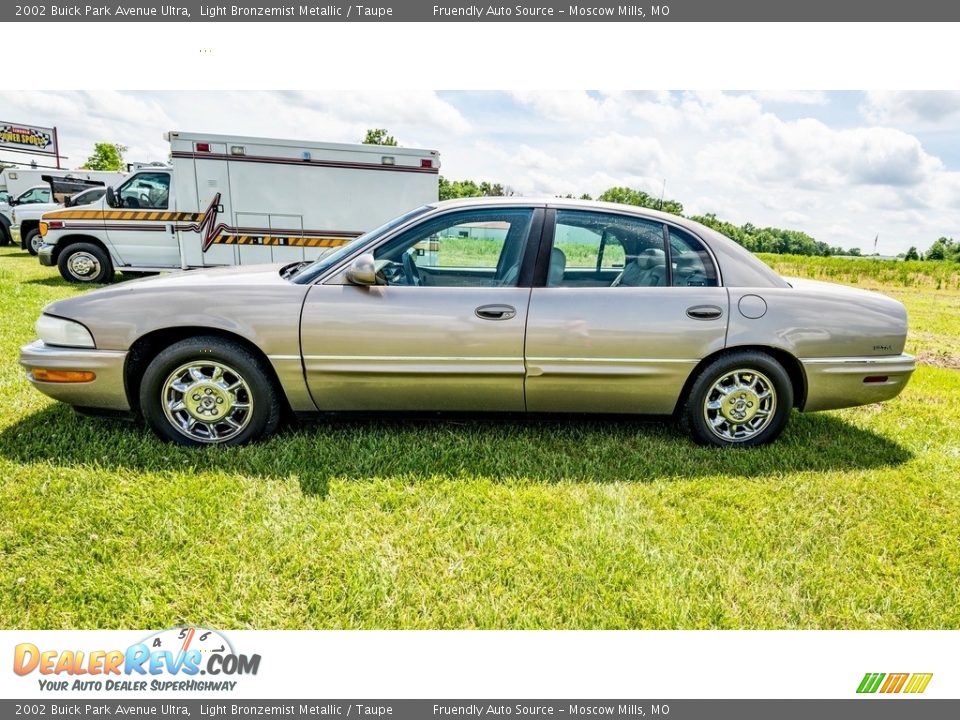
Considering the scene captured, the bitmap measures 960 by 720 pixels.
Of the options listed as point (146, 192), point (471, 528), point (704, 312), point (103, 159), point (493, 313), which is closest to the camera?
point (471, 528)

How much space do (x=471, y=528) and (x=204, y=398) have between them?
5.96ft

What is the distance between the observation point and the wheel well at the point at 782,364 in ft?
11.3

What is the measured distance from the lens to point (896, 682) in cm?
201

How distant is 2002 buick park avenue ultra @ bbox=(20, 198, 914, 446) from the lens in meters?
3.18

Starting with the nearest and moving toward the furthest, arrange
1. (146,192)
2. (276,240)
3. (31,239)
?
(276,240)
(146,192)
(31,239)

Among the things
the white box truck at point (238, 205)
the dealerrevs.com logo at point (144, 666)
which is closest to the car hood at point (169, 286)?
the dealerrevs.com logo at point (144, 666)

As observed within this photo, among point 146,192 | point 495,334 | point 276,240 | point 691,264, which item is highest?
point 146,192

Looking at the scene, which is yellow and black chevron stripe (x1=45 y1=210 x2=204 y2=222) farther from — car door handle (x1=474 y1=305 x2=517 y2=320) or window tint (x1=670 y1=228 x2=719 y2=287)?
window tint (x1=670 y1=228 x2=719 y2=287)

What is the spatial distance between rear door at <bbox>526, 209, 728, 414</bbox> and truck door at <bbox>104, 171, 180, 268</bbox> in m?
8.98

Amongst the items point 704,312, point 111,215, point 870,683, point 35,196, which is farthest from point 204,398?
point 35,196

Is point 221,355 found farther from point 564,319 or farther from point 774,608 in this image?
point 774,608

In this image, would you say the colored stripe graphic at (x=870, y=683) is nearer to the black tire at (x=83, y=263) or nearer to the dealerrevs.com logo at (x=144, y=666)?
the dealerrevs.com logo at (x=144, y=666)

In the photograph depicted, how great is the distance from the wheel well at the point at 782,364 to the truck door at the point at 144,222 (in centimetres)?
961

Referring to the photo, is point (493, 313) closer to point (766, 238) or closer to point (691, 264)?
point (691, 264)
